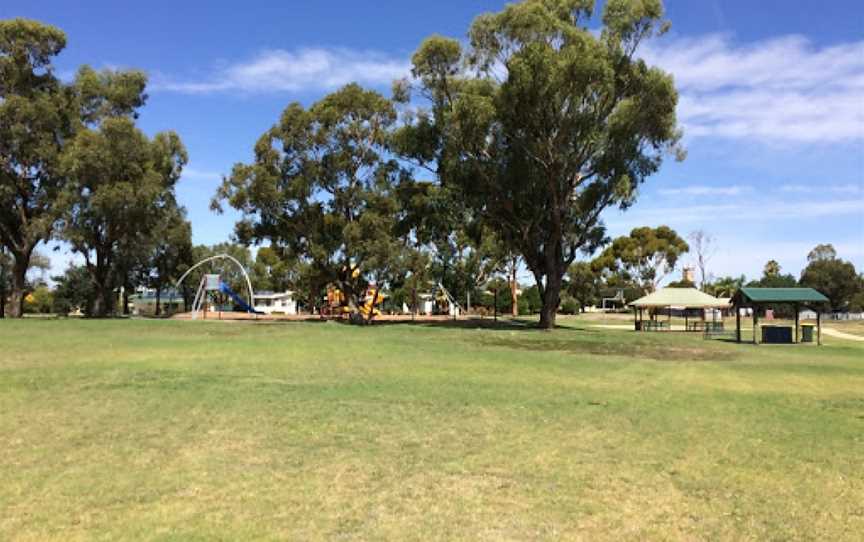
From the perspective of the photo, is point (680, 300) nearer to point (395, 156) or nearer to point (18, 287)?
point (395, 156)

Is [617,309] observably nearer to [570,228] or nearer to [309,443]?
[570,228]

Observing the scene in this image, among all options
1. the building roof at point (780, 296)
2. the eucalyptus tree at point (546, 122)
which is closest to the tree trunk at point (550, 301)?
the eucalyptus tree at point (546, 122)

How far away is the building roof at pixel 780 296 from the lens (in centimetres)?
3177

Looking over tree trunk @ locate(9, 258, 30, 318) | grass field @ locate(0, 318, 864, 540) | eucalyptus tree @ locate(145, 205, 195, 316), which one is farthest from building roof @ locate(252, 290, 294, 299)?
grass field @ locate(0, 318, 864, 540)

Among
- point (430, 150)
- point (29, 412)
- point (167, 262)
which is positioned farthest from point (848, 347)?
point (167, 262)

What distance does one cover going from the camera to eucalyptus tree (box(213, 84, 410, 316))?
139 ft

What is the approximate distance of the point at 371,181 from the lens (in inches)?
1731

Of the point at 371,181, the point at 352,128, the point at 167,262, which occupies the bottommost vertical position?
the point at 167,262

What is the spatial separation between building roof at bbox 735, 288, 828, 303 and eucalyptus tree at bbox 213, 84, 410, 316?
62.2 feet

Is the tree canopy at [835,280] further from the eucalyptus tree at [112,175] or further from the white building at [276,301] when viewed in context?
the eucalyptus tree at [112,175]

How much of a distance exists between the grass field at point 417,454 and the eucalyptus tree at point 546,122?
2013 centimetres

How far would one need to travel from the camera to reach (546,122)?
34.8 m

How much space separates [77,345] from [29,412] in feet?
40.3

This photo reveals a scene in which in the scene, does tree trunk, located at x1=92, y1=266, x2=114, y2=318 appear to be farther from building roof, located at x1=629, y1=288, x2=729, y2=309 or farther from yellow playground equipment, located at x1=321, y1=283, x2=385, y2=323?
building roof, located at x1=629, y1=288, x2=729, y2=309
